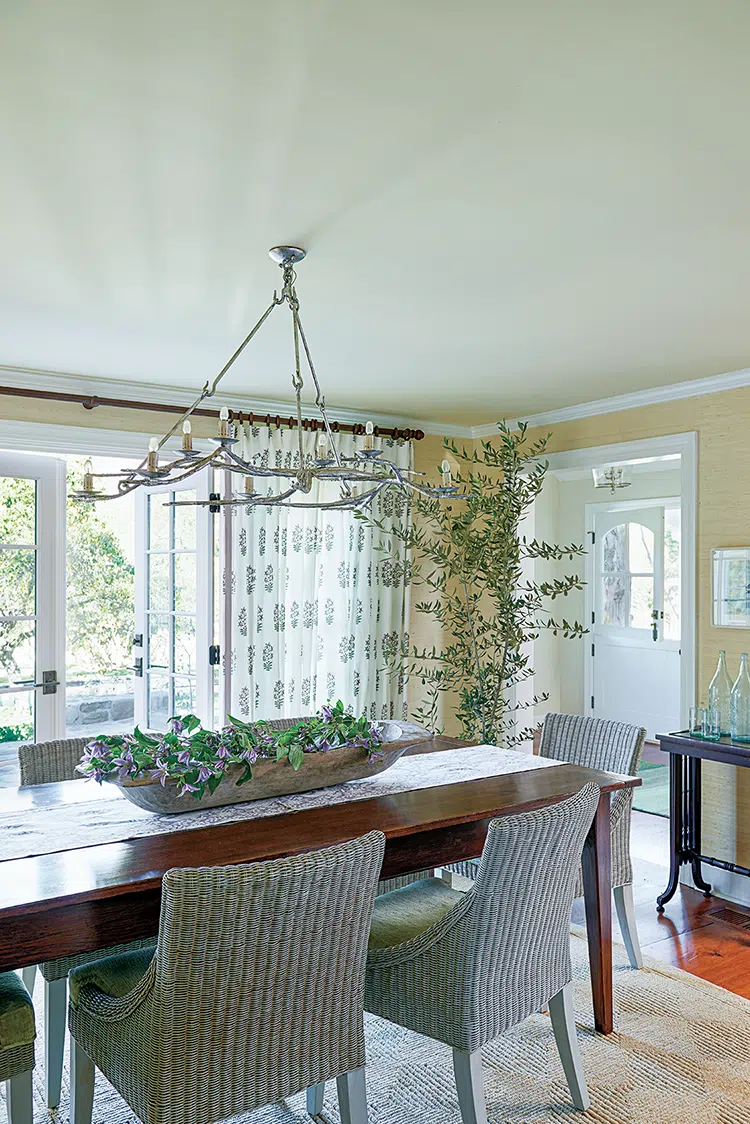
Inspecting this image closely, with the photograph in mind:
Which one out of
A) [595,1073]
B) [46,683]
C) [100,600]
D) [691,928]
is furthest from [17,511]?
[100,600]

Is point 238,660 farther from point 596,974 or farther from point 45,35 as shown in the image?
point 45,35

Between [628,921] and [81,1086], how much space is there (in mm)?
2090

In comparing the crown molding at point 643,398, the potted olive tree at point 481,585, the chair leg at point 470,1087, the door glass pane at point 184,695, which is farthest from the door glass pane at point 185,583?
the chair leg at point 470,1087

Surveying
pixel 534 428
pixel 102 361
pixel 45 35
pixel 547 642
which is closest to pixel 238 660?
pixel 102 361

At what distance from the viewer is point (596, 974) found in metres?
2.81

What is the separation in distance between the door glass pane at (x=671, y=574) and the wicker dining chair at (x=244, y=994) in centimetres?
596

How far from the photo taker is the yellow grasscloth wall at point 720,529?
4066mm

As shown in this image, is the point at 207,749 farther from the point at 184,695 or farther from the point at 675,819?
the point at 675,819

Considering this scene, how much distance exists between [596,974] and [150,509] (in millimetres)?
3301

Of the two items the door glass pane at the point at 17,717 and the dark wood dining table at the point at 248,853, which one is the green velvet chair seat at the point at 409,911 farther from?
the door glass pane at the point at 17,717

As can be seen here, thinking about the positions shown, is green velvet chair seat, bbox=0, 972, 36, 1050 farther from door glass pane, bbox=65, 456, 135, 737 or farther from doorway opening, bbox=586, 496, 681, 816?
door glass pane, bbox=65, 456, 135, 737

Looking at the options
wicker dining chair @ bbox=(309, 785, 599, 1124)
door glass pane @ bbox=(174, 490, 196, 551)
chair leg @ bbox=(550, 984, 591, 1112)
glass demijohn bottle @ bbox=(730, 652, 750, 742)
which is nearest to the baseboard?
glass demijohn bottle @ bbox=(730, 652, 750, 742)

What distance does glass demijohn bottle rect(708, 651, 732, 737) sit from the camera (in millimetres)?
3949

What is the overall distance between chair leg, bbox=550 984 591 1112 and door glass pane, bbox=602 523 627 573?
18.7 ft
